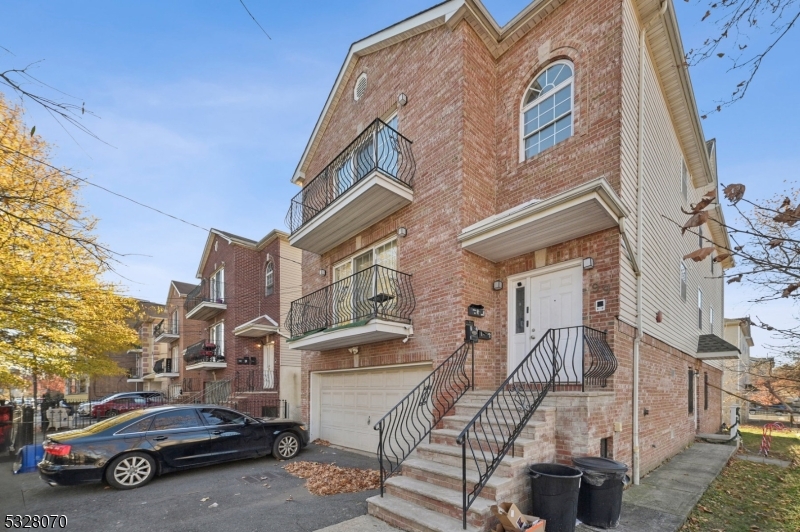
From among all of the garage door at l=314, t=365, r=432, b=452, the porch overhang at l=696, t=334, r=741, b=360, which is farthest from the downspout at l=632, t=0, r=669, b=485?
the porch overhang at l=696, t=334, r=741, b=360

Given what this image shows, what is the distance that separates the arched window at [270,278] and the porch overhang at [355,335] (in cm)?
689

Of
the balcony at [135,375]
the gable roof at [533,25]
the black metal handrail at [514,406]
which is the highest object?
the gable roof at [533,25]

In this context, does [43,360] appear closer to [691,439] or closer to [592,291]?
[592,291]

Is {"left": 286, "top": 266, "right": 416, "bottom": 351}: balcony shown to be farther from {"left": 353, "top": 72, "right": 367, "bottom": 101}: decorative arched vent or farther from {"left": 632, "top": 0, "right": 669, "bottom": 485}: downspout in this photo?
{"left": 353, "top": 72, "right": 367, "bottom": 101}: decorative arched vent

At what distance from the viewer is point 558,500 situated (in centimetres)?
470

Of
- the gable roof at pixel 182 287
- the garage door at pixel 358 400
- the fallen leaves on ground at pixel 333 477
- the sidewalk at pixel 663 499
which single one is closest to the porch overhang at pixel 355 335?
the garage door at pixel 358 400

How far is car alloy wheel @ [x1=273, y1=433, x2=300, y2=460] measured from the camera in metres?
9.08

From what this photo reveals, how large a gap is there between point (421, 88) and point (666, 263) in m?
6.71

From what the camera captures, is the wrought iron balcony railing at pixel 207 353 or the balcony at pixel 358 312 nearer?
the balcony at pixel 358 312

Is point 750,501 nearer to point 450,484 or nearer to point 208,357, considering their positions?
point 450,484

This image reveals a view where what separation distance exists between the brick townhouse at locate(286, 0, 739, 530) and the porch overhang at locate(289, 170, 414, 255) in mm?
54

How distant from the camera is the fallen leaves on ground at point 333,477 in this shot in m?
6.78

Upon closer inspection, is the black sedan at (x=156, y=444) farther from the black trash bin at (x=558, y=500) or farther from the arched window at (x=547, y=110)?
the arched window at (x=547, y=110)

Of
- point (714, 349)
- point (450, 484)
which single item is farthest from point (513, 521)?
point (714, 349)
